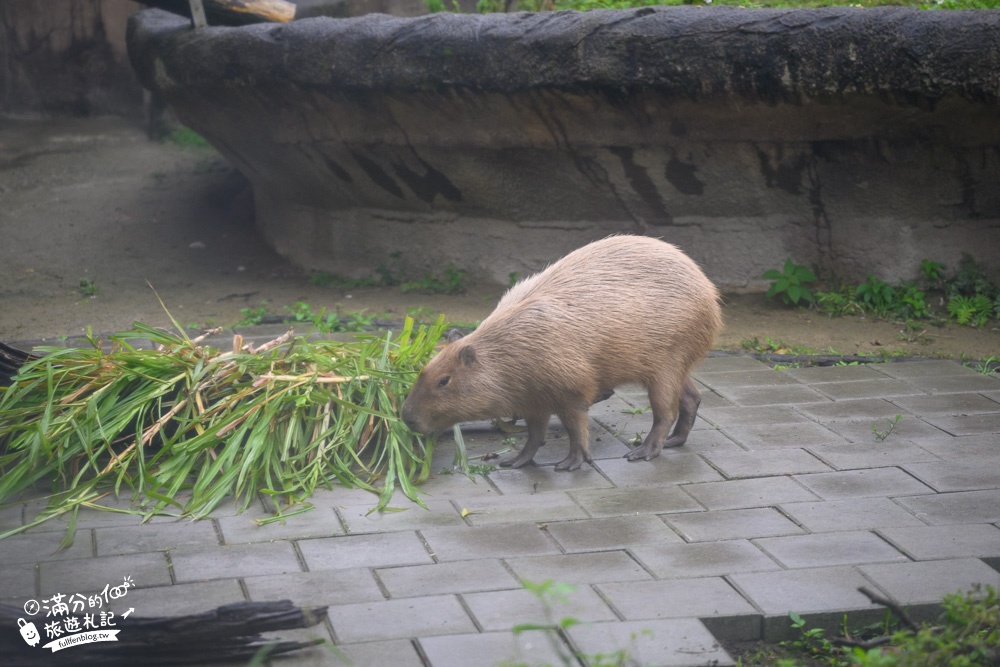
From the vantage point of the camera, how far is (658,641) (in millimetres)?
2971

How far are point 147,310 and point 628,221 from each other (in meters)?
3.76

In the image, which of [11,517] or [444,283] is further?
[444,283]

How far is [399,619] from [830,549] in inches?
61.5

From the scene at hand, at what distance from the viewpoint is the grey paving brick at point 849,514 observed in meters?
3.86

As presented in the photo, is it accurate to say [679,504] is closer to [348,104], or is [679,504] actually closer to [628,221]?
[628,221]

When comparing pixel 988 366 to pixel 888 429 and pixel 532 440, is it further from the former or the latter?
pixel 532 440

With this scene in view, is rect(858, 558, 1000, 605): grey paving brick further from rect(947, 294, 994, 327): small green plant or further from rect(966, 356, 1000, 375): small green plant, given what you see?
rect(947, 294, 994, 327): small green plant

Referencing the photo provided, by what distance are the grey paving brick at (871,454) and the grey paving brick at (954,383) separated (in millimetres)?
1014

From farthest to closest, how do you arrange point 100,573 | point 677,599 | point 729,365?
point 729,365
point 100,573
point 677,599

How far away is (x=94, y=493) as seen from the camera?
4262 mm

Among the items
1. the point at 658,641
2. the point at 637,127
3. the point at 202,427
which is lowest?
the point at 202,427

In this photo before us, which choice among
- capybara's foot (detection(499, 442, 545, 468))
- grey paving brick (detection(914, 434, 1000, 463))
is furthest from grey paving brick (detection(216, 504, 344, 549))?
grey paving brick (detection(914, 434, 1000, 463))

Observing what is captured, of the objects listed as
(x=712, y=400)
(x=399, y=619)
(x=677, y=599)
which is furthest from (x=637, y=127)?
(x=399, y=619)

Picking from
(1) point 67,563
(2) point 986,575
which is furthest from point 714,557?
(1) point 67,563
